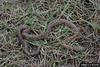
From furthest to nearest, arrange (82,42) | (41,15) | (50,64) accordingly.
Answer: (41,15) → (82,42) → (50,64)

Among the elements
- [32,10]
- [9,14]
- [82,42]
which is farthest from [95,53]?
[9,14]

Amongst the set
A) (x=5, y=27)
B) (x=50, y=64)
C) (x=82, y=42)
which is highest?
(x=5, y=27)

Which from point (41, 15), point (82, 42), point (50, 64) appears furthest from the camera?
point (41, 15)

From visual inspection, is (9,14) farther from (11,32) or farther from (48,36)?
(48,36)

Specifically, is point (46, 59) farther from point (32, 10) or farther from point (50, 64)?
point (32, 10)

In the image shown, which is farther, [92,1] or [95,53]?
[92,1]

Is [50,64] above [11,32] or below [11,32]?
below

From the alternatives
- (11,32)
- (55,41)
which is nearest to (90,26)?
(55,41)
